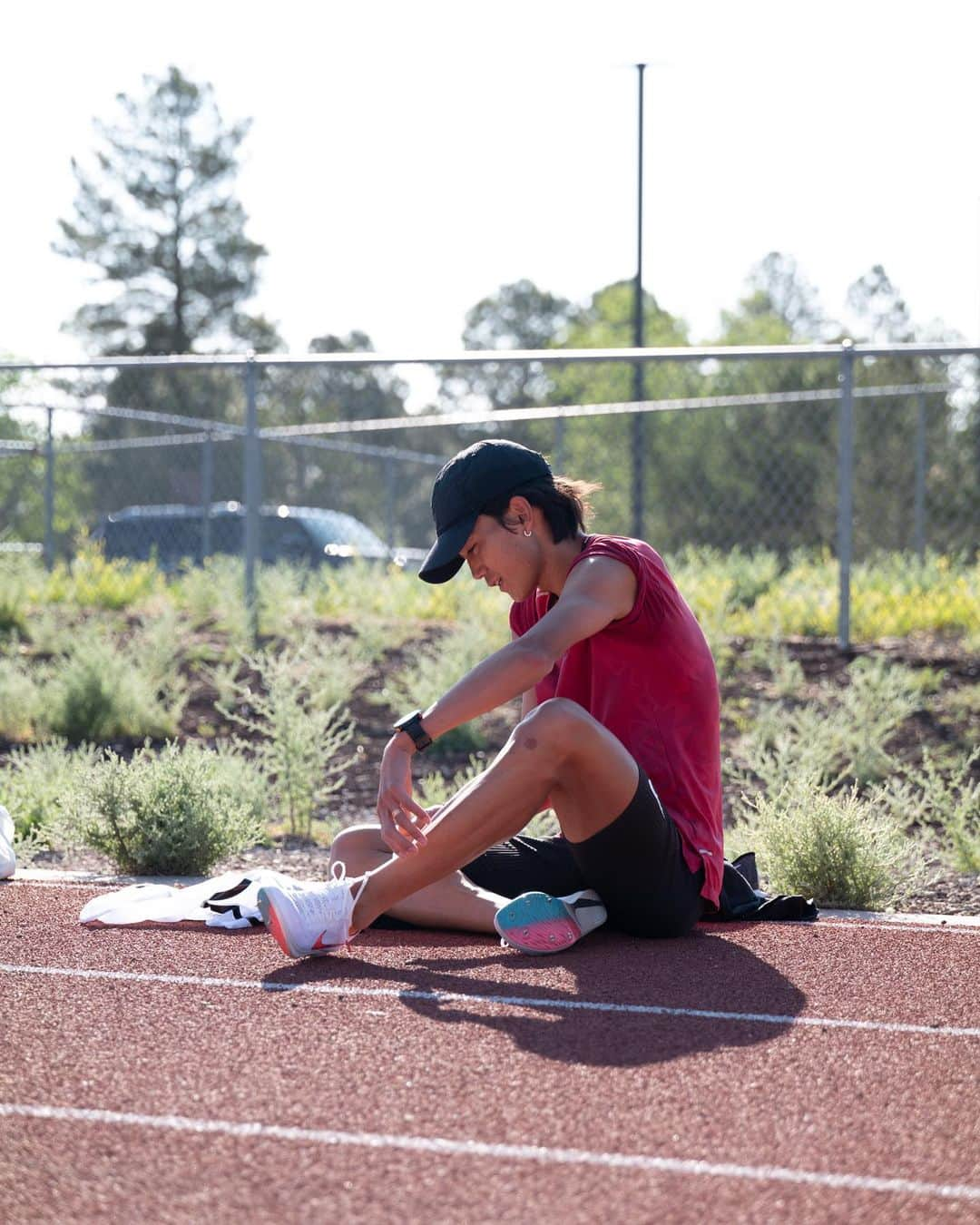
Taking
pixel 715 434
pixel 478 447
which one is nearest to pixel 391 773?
pixel 478 447

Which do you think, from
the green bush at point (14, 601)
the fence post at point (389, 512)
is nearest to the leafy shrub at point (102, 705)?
the green bush at point (14, 601)

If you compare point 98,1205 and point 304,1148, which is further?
point 304,1148

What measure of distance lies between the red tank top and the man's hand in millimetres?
681

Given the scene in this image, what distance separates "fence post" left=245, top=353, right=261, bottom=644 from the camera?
31.9ft

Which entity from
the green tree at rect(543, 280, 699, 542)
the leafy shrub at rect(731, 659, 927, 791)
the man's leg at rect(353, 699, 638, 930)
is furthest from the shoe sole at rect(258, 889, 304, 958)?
the green tree at rect(543, 280, 699, 542)

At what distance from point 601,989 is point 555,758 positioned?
0.57m

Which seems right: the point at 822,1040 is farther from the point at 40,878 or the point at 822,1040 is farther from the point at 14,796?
the point at 14,796

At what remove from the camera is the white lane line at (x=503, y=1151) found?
255 centimetres

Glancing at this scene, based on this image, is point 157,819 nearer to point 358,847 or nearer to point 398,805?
point 358,847

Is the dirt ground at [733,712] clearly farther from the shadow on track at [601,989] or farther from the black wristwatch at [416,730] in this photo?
the black wristwatch at [416,730]

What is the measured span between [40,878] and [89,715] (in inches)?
130

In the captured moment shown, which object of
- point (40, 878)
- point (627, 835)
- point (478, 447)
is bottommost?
point (40, 878)

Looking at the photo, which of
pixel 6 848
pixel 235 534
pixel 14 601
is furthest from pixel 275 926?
pixel 235 534

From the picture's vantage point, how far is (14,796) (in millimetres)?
6707
